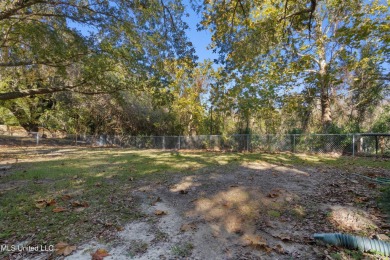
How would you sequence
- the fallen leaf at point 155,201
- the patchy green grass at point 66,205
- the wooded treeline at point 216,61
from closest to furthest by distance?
the patchy green grass at point 66,205, the fallen leaf at point 155,201, the wooded treeline at point 216,61

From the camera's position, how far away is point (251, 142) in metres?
13.5

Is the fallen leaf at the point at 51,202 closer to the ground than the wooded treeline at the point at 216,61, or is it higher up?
closer to the ground

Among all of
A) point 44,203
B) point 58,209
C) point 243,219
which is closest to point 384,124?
point 243,219

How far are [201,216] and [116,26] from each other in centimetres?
665

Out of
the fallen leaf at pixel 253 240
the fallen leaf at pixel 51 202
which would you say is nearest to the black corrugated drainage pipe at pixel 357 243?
the fallen leaf at pixel 253 240

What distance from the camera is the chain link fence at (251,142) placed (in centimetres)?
1031

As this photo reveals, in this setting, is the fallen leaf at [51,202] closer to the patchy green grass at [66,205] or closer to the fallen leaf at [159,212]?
the patchy green grass at [66,205]

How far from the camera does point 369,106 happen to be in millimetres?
13180

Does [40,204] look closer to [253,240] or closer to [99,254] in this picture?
[99,254]

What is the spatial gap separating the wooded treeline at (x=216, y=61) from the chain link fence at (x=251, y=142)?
136cm

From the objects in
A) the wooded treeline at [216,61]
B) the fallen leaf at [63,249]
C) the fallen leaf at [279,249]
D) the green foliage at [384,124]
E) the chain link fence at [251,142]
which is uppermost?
the wooded treeline at [216,61]

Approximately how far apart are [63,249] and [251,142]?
40.2ft

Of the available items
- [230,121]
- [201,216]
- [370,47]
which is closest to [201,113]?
[230,121]

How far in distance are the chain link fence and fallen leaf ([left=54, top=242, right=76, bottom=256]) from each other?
9972mm
